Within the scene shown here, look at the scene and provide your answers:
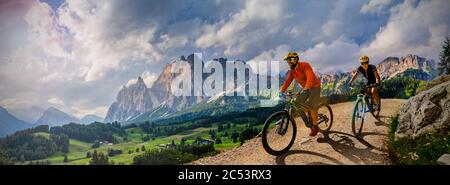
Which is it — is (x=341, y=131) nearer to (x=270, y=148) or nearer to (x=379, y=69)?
(x=379, y=69)

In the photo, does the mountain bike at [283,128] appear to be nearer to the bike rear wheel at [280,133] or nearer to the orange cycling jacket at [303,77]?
A: the bike rear wheel at [280,133]

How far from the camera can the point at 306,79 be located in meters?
7.99

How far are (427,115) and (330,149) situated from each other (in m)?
2.43

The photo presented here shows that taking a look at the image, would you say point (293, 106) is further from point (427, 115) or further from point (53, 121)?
point (53, 121)

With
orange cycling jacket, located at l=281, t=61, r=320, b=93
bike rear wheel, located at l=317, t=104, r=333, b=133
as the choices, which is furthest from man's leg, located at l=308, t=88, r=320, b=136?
bike rear wheel, located at l=317, t=104, r=333, b=133

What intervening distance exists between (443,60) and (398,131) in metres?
10.0

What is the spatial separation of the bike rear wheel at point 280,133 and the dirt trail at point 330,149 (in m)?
0.20

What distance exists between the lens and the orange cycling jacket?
7.80m

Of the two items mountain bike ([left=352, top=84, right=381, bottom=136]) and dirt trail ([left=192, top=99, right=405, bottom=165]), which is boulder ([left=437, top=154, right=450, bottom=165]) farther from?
mountain bike ([left=352, top=84, right=381, bottom=136])

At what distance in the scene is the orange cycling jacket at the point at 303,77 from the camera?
7.80 m

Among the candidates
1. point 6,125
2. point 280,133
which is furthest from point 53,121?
point 280,133
